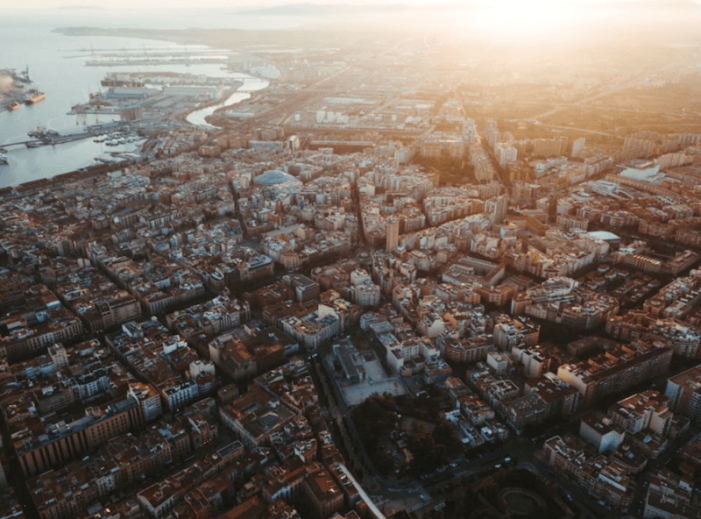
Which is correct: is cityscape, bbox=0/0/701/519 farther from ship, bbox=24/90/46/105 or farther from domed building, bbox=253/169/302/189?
ship, bbox=24/90/46/105

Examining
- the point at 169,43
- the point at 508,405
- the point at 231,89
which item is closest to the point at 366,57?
the point at 231,89

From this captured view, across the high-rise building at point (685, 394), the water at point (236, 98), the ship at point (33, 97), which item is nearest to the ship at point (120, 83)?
the ship at point (33, 97)

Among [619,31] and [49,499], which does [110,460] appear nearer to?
[49,499]

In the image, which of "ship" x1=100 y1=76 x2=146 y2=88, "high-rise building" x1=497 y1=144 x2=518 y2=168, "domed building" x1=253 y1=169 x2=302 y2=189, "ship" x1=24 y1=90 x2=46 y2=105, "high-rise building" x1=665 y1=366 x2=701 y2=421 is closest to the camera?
"high-rise building" x1=665 y1=366 x2=701 y2=421

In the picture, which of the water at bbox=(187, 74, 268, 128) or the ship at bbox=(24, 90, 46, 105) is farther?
the ship at bbox=(24, 90, 46, 105)

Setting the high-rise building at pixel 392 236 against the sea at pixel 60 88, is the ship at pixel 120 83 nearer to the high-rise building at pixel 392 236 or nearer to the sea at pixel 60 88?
the sea at pixel 60 88

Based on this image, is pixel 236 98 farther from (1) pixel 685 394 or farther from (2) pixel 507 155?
(1) pixel 685 394

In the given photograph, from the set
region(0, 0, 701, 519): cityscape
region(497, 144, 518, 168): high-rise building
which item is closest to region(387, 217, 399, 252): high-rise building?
region(0, 0, 701, 519): cityscape
